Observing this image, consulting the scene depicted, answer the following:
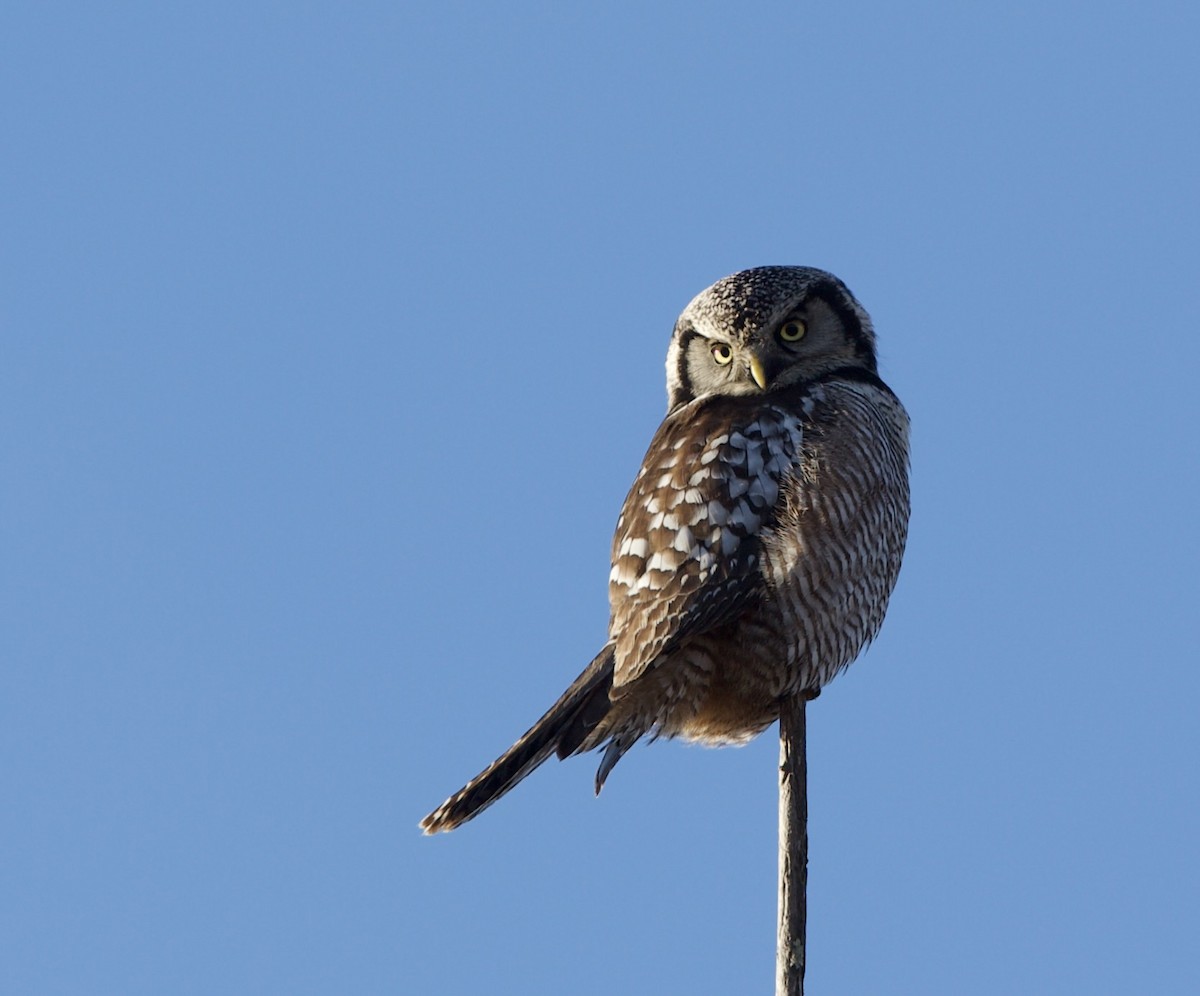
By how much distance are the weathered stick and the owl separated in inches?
22.0

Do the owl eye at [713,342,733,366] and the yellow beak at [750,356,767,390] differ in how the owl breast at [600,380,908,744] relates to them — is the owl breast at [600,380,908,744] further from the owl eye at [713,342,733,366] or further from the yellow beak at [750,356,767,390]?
the owl eye at [713,342,733,366]

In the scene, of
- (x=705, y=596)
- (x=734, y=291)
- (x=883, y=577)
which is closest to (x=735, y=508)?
(x=705, y=596)

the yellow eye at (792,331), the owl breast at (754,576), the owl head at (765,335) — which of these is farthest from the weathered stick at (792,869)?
the yellow eye at (792,331)

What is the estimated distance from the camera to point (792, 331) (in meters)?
6.43

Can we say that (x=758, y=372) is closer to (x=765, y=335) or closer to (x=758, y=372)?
(x=758, y=372)

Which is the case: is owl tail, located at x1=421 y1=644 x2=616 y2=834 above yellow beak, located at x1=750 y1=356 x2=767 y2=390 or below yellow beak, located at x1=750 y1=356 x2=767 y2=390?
below

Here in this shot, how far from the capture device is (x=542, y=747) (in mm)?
5309

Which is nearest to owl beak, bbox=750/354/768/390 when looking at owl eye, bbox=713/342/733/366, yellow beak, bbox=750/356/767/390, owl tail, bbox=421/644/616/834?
yellow beak, bbox=750/356/767/390

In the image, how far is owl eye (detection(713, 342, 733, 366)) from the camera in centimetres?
634

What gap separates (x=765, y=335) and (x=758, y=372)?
189mm

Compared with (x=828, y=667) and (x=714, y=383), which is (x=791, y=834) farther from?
(x=714, y=383)

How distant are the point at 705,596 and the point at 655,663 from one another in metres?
0.27

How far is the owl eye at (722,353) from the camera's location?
634 cm

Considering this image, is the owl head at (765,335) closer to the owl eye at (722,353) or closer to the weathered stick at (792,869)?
the owl eye at (722,353)
